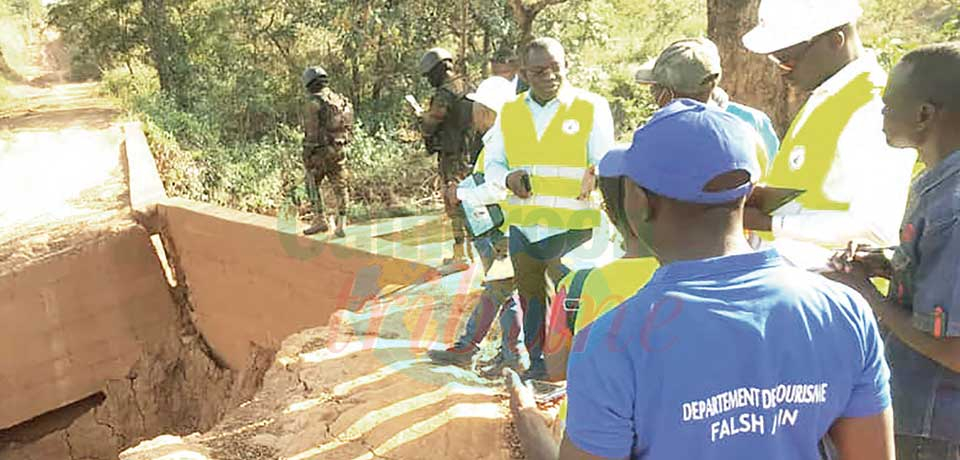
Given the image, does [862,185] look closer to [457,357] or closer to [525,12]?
[457,357]

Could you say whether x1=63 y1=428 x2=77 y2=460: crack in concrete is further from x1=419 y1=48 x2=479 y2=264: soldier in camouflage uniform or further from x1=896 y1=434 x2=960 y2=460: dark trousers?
x1=896 y1=434 x2=960 y2=460: dark trousers

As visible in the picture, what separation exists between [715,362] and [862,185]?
1.19 m

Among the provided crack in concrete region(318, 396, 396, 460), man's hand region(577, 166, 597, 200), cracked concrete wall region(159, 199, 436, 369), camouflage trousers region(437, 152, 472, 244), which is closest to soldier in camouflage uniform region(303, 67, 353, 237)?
cracked concrete wall region(159, 199, 436, 369)

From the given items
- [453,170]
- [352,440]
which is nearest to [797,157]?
[352,440]

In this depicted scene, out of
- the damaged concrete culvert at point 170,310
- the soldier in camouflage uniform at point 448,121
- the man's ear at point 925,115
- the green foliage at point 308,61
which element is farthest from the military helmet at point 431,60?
the green foliage at point 308,61

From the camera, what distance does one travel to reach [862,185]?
2230 mm

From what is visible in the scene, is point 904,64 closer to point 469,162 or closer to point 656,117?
point 656,117

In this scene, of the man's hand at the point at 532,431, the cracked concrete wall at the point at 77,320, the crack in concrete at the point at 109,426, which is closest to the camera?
the man's hand at the point at 532,431

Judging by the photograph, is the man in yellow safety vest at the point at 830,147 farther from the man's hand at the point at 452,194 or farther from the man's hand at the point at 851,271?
the man's hand at the point at 452,194

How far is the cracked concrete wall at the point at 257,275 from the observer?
5.79 metres

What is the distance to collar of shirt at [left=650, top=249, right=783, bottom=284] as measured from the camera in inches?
52.1

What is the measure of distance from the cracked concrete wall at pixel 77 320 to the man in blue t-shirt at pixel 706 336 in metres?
7.27

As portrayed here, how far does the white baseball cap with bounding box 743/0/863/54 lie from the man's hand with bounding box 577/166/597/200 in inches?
42.3

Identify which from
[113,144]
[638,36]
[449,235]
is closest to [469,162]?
[449,235]
